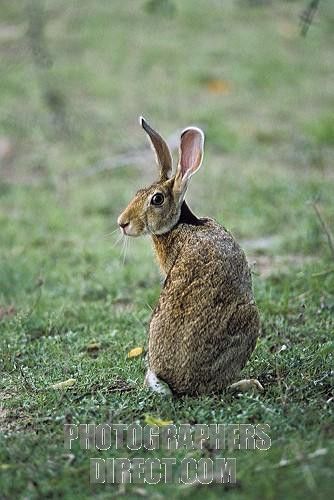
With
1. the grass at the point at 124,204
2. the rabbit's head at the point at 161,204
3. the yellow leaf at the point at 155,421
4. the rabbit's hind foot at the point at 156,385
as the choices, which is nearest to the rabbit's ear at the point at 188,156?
the rabbit's head at the point at 161,204

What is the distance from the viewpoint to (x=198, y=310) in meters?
4.44

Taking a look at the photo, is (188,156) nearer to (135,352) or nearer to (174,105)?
(135,352)

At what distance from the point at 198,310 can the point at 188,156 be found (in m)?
0.84

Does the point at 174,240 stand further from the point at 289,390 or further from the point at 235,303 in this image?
the point at 289,390

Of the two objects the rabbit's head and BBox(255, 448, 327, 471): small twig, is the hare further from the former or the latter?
BBox(255, 448, 327, 471): small twig

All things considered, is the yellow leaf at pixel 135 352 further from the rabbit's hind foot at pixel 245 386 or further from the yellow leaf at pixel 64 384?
the rabbit's hind foot at pixel 245 386

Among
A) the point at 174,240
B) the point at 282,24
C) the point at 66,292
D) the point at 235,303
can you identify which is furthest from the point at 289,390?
the point at 282,24

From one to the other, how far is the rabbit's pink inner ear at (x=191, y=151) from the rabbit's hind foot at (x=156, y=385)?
101cm

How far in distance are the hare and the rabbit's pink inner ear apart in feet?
0.08

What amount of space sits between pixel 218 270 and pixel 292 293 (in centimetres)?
201

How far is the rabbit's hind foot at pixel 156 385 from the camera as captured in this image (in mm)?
4477

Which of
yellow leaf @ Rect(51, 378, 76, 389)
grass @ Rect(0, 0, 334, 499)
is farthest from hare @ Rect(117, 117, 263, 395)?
yellow leaf @ Rect(51, 378, 76, 389)

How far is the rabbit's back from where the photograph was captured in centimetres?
442

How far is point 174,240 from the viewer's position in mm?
4734
